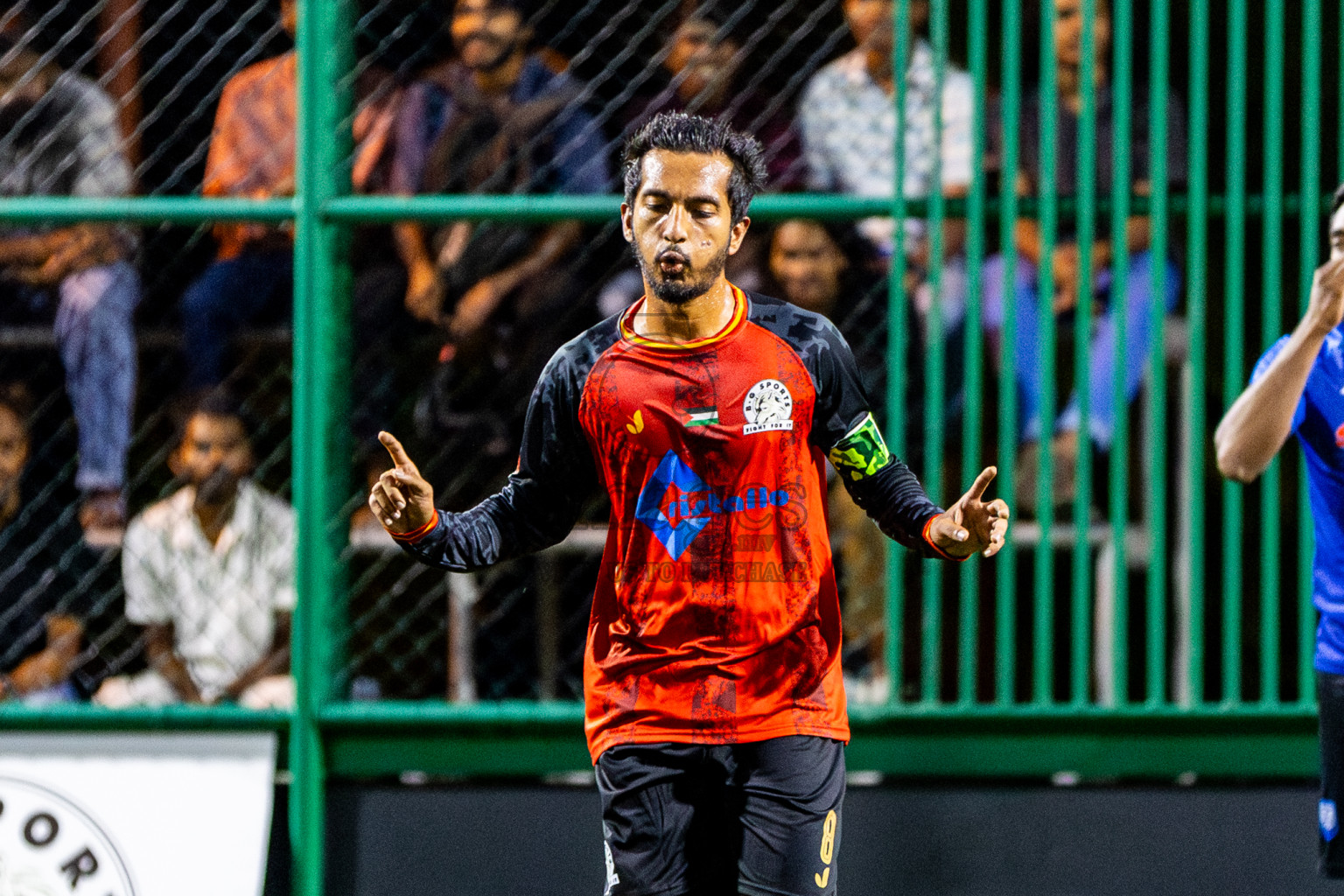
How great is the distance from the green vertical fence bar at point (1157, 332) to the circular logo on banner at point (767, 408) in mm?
1594

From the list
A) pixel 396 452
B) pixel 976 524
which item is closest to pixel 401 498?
pixel 396 452

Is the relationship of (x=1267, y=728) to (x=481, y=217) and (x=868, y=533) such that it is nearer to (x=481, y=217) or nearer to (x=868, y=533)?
(x=868, y=533)

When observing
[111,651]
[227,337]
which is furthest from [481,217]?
[111,651]

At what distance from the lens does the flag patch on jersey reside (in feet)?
9.14

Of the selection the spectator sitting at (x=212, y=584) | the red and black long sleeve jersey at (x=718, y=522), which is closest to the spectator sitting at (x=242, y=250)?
the spectator sitting at (x=212, y=584)

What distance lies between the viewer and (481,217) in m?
4.13

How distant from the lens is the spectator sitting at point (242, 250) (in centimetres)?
466

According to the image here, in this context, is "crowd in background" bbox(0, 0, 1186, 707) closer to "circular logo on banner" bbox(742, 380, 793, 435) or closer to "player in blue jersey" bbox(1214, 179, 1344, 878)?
"player in blue jersey" bbox(1214, 179, 1344, 878)

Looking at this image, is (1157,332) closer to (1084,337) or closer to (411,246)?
(1084,337)

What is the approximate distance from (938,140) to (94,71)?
2899mm

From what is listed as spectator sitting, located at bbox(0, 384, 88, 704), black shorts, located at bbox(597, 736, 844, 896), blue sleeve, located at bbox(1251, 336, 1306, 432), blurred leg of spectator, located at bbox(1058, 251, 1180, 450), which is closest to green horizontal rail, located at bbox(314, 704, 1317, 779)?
blurred leg of spectator, located at bbox(1058, 251, 1180, 450)

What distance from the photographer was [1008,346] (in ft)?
13.4

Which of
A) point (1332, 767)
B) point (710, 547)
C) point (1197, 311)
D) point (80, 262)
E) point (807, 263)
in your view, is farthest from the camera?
point (80, 262)

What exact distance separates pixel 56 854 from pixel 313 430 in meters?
1.27
